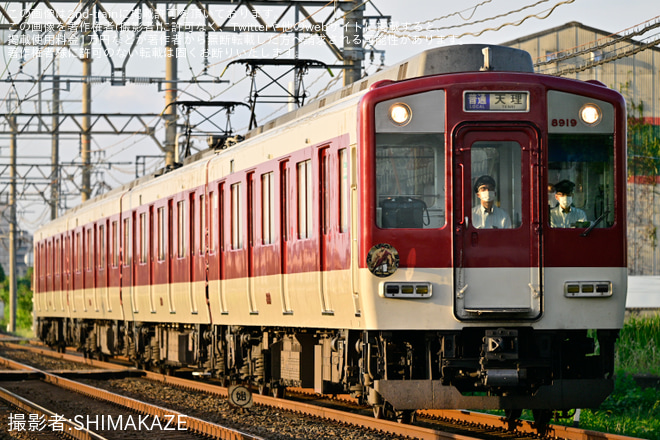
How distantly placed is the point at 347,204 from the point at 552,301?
6.32 ft

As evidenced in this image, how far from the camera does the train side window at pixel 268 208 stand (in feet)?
42.3

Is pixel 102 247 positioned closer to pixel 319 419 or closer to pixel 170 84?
pixel 170 84

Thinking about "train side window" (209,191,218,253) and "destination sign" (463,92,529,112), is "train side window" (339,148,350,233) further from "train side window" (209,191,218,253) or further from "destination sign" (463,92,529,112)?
"train side window" (209,191,218,253)

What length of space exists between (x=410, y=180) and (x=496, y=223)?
777mm

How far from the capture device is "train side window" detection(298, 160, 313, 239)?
11.6m

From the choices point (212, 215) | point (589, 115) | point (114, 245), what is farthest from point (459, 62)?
point (114, 245)

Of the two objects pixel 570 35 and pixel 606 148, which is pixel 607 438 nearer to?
pixel 606 148

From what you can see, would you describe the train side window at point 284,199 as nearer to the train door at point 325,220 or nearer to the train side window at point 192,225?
the train door at point 325,220

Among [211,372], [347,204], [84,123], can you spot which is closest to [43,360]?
[84,123]

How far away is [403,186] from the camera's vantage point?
387 inches

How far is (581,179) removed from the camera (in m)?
9.93

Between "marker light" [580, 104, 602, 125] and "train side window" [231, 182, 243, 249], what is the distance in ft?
17.4

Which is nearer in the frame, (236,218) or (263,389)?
(236,218)

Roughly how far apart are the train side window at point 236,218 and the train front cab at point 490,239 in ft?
15.0
